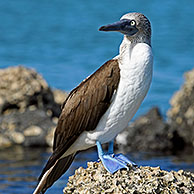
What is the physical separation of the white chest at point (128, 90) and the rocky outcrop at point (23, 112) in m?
6.83

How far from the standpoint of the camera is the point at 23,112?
1352 centimetres

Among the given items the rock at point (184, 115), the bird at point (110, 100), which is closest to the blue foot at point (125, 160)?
the bird at point (110, 100)

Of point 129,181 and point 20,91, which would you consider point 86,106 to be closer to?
point 129,181

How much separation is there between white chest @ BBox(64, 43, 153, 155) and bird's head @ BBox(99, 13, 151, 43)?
0.13 m

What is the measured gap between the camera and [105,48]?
109 feet

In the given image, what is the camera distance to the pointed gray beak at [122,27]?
20.6 feet

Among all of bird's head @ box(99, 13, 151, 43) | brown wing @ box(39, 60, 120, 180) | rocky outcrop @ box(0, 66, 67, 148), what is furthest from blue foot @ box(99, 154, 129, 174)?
rocky outcrop @ box(0, 66, 67, 148)

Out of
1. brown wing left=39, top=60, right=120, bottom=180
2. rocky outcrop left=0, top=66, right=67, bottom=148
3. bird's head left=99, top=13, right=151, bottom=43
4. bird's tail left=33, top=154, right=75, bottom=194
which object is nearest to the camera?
bird's head left=99, top=13, right=151, bottom=43

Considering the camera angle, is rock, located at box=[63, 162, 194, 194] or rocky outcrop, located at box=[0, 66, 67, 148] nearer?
rock, located at box=[63, 162, 194, 194]

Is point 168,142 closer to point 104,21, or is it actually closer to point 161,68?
point 161,68

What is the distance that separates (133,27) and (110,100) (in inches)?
33.3

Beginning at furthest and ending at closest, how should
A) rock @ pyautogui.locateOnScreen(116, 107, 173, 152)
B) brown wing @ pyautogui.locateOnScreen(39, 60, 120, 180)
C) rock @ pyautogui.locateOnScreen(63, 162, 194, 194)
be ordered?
1. rock @ pyautogui.locateOnScreen(116, 107, 173, 152)
2. brown wing @ pyautogui.locateOnScreen(39, 60, 120, 180)
3. rock @ pyautogui.locateOnScreen(63, 162, 194, 194)

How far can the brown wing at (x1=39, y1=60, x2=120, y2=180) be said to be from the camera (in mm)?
6406

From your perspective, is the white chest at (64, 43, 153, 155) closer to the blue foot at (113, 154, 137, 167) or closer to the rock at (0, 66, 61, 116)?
the blue foot at (113, 154, 137, 167)
